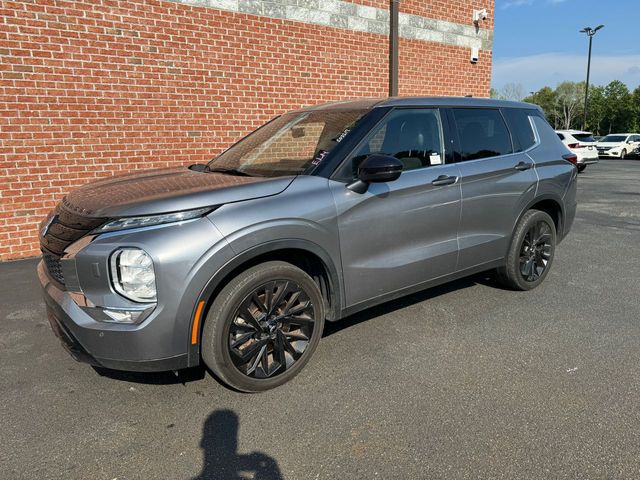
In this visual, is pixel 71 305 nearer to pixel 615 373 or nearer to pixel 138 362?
pixel 138 362

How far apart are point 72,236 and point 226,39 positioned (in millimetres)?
5384

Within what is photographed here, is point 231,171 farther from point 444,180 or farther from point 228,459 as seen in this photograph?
point 228,459

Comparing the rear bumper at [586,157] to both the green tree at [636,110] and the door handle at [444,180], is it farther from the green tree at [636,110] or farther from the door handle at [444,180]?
the green tree at [636,110]

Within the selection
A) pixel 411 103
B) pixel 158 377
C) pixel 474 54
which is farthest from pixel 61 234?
pixel 474 54

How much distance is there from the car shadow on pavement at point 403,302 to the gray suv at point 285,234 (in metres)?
0.49

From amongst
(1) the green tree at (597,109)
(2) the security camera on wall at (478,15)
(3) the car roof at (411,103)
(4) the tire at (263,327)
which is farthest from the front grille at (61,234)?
(1) the green tree at (597,109)

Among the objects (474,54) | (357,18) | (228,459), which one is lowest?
(228,459)

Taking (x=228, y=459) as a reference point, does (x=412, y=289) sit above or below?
above

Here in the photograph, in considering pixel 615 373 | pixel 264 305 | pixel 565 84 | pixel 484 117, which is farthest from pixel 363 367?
pixel 565 84

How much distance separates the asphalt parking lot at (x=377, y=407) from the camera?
226 centimetres

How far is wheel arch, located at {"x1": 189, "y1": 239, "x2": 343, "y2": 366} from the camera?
8.41ft

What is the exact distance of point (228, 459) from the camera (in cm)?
230

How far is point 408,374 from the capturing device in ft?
10.1

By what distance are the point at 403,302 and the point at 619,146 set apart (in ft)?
98.3
